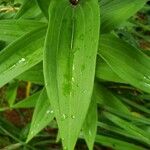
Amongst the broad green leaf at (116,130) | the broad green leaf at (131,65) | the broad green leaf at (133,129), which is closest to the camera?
the broad green leaf at (131,65)

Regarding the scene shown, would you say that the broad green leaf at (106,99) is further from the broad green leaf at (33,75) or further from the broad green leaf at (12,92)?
the broad green leaf at (12,92)

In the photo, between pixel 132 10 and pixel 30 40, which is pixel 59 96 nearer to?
pixel 30 40

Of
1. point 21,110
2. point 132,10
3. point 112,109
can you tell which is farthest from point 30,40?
point 21,110

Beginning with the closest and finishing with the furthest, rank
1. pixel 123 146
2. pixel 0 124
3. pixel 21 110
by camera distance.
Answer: pixel 123 146 → pixel 0 124 → pixel 21 110

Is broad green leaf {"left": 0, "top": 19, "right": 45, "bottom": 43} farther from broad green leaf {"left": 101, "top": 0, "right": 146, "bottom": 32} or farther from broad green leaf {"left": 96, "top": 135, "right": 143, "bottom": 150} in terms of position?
broad green leaf {"left": 96, "top": 135, "right": 143, "bottom": 150}

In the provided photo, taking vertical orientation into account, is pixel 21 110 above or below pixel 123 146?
below

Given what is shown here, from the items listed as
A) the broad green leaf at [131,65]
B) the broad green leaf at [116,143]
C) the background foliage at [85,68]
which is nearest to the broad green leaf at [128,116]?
the background foliage at [85,68]
